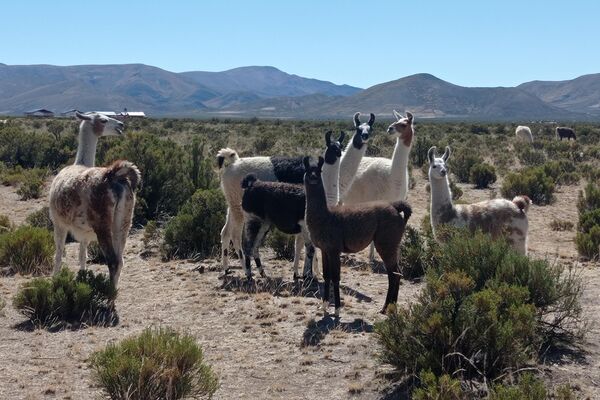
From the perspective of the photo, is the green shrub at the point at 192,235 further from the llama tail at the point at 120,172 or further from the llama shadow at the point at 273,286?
the llama tail at the point at 120,172

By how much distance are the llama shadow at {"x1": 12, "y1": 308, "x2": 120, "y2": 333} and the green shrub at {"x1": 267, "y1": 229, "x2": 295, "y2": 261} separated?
379 cm

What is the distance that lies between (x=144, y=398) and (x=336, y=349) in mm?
1914

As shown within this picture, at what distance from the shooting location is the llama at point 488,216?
858 cm

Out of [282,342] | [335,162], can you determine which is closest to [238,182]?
[335,162]

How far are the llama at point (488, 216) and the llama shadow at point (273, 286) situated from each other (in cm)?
170

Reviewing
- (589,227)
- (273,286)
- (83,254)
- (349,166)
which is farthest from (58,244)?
(589,227)

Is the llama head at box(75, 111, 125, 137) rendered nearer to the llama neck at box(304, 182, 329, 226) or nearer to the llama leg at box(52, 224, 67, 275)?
the llama leg at box(52, 224, 67, 275)

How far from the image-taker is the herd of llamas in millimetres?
7008

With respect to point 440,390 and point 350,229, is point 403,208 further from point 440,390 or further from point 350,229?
point 440,390

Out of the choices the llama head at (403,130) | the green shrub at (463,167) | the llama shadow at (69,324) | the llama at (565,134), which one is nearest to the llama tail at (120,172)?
the llama shadow at (69,324)

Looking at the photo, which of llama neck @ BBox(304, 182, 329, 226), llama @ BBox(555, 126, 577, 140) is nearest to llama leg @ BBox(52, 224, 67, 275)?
llama neck @ BBox(304, 182, 329, 226)

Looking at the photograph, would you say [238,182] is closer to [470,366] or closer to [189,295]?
[189,295]

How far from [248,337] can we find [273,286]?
1.91 meters

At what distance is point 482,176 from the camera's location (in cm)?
1919
